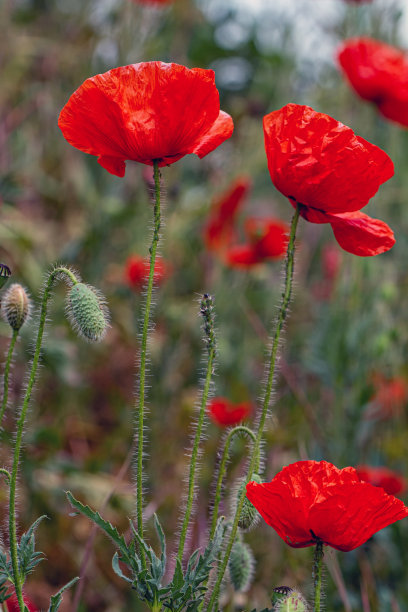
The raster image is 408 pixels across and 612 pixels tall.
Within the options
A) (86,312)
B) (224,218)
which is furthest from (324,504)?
(224,218)

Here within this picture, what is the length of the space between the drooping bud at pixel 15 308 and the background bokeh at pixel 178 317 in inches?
16.6

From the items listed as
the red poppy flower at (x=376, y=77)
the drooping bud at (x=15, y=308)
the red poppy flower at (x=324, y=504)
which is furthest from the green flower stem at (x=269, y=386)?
the red poppy flower at (x=376, y=77)

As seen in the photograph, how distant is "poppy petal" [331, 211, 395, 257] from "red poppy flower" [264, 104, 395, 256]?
42 millimetres

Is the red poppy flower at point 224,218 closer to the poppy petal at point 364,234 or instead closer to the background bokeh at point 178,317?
the background bokeh at point 178,317

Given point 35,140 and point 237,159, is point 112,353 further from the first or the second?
A: point 35,140

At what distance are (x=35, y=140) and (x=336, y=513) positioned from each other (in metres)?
3.20

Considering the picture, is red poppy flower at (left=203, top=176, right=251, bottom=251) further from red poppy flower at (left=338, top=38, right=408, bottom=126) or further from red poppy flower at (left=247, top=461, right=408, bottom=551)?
red poppy flower at (left=247, top=461, right=408, bottom=551)

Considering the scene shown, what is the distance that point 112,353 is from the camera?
9.57 feet

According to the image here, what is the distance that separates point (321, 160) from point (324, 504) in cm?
44

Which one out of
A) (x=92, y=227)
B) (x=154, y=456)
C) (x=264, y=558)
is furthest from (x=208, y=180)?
(x=264, y=558)

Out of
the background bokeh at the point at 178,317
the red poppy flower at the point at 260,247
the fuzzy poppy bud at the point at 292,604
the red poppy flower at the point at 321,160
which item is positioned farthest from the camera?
the red poppy flower at the point at 260,247

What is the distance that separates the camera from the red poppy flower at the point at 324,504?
2.51 feet

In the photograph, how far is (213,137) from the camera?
90cm

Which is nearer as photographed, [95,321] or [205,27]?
[95,321]
